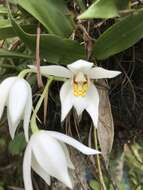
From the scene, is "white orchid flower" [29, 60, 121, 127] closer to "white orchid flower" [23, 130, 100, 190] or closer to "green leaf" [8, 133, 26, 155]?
"white orchid flower" [23, 130, 100, 190]

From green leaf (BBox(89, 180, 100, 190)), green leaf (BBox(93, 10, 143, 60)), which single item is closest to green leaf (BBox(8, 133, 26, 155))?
green leaf (BBox(89, 180, 100, 190))

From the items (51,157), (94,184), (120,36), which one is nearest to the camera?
(51,157)

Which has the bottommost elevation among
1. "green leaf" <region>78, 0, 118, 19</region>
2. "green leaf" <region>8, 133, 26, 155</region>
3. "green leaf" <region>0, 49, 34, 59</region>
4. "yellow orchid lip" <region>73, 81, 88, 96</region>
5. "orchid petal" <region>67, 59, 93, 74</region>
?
"green leaf" <region>8, 133, 26, 155</region>

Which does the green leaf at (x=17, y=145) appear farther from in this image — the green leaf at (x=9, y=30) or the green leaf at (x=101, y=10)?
the green leaf at (x=101, y=10)

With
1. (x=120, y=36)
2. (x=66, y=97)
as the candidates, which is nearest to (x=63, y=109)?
(x=66, y=97)

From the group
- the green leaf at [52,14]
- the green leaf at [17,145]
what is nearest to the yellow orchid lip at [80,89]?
the green leaf at [52,14]

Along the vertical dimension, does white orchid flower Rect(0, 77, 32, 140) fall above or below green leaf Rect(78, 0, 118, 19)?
below

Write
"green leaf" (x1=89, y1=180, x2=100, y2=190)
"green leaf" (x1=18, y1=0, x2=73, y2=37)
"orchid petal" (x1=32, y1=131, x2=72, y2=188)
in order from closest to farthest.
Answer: "orchid petal" (x1=32, y1=131, x2=72, y2=188) → "green leaf" (x1=18, y1=0, x2=73, y2=37) → "green leaf" (x1=89, y1=180, x2=100, y2=190)

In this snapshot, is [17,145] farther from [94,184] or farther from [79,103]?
[79,103]
